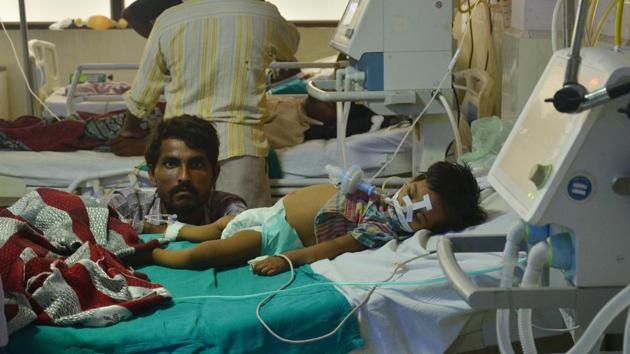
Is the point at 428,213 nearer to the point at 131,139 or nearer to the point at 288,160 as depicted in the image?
the point at 288,160

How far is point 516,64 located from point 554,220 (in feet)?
6.14

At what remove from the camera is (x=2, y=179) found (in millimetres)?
4305

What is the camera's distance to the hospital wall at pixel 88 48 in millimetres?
6734

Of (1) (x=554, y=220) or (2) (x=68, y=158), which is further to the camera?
(2) (x=68, y=158)

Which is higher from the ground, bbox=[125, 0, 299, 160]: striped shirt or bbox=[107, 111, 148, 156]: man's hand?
bbox=[125, 0, 299, 160]: striped shirt

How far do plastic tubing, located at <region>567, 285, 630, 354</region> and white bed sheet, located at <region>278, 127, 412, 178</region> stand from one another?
2629mm

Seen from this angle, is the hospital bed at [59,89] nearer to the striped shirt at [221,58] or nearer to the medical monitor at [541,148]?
the striped shirt at [221,58]

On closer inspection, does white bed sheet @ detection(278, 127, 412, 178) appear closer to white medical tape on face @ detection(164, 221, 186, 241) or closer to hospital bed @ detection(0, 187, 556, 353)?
white medical tape on face @ detection(164, 221, 186, 241)

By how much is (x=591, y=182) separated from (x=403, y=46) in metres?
2.02

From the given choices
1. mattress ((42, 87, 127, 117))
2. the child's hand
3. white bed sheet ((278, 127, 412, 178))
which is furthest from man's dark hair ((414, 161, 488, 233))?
mattress ((42, 87, 127, 117))

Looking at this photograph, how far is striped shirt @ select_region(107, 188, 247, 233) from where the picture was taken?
322 centimetres

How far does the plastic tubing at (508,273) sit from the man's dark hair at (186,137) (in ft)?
5.61

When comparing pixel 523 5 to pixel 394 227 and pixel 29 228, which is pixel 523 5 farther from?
pixel 29 228

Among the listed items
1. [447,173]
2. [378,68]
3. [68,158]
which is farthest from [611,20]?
[68,158]
